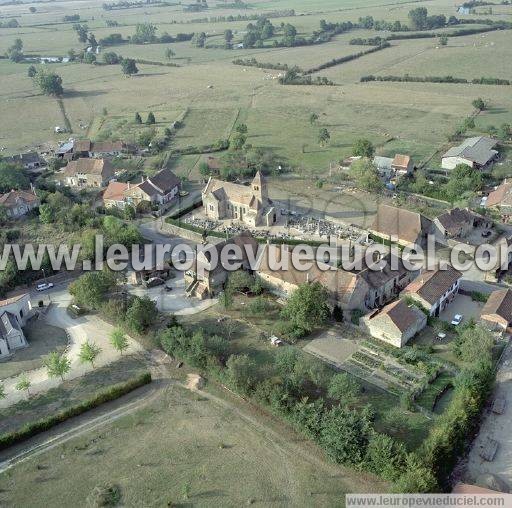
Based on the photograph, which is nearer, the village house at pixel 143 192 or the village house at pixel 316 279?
the village house at pixel 316 279

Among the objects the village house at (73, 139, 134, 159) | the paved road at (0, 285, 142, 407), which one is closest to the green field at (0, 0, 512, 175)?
the village house at (73, 139, 134, 159)

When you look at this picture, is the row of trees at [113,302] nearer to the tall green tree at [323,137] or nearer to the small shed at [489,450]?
the small shed at [489,450]

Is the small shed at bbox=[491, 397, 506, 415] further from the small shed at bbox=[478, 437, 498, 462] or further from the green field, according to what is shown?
the green field

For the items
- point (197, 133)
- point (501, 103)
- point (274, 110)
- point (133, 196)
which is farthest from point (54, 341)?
point (501, 103)

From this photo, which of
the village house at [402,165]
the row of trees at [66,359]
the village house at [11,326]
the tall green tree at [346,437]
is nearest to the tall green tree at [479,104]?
the village house at [402,165]

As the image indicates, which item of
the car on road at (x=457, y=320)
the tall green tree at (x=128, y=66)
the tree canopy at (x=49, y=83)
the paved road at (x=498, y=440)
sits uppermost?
the tall green tree at (x=128, y=66)

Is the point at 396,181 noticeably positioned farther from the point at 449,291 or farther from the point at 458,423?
the point at 458,423
